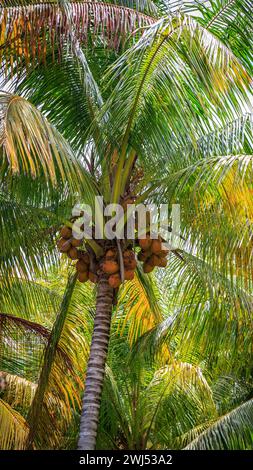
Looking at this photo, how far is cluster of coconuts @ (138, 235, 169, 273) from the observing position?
277 inches

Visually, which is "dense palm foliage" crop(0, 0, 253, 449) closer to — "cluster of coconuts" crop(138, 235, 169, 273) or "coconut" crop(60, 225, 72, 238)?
"coconut" crop(60, 225, 72, 238)

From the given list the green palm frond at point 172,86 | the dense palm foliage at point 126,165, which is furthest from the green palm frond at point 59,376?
the green palm frond at point 172,86

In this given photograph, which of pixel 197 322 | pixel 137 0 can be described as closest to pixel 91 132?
pixel 137 0

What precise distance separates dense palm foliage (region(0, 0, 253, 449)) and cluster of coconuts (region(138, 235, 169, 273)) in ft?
0.83

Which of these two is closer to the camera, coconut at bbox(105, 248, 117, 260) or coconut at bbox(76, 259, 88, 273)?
coconut at bbox(105, 248, 117, 260)

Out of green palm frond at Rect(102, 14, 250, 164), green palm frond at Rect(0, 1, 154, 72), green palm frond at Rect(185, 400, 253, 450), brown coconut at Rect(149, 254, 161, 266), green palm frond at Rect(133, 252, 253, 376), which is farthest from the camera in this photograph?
green palm frond at Rect(185, 400, 253, 450)

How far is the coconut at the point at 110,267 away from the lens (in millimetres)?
6965

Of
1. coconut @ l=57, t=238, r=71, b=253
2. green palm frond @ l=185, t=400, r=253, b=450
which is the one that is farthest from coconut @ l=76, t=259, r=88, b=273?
green palm frond @ l=185, t=400, r=253, b=450

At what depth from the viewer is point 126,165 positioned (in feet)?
23.7

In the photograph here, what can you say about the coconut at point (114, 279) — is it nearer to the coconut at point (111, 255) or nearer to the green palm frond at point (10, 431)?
the coconut at point (111, 255)

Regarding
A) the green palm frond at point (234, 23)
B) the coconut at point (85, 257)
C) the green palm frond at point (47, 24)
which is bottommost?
the coconut at point (85, 257)

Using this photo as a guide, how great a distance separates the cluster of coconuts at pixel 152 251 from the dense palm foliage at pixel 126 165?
0.83 feet

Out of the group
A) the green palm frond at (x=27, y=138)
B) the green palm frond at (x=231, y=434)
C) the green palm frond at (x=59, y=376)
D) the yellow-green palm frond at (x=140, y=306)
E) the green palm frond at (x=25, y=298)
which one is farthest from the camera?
the yellow-green palm frond at (x=140, y=306)
